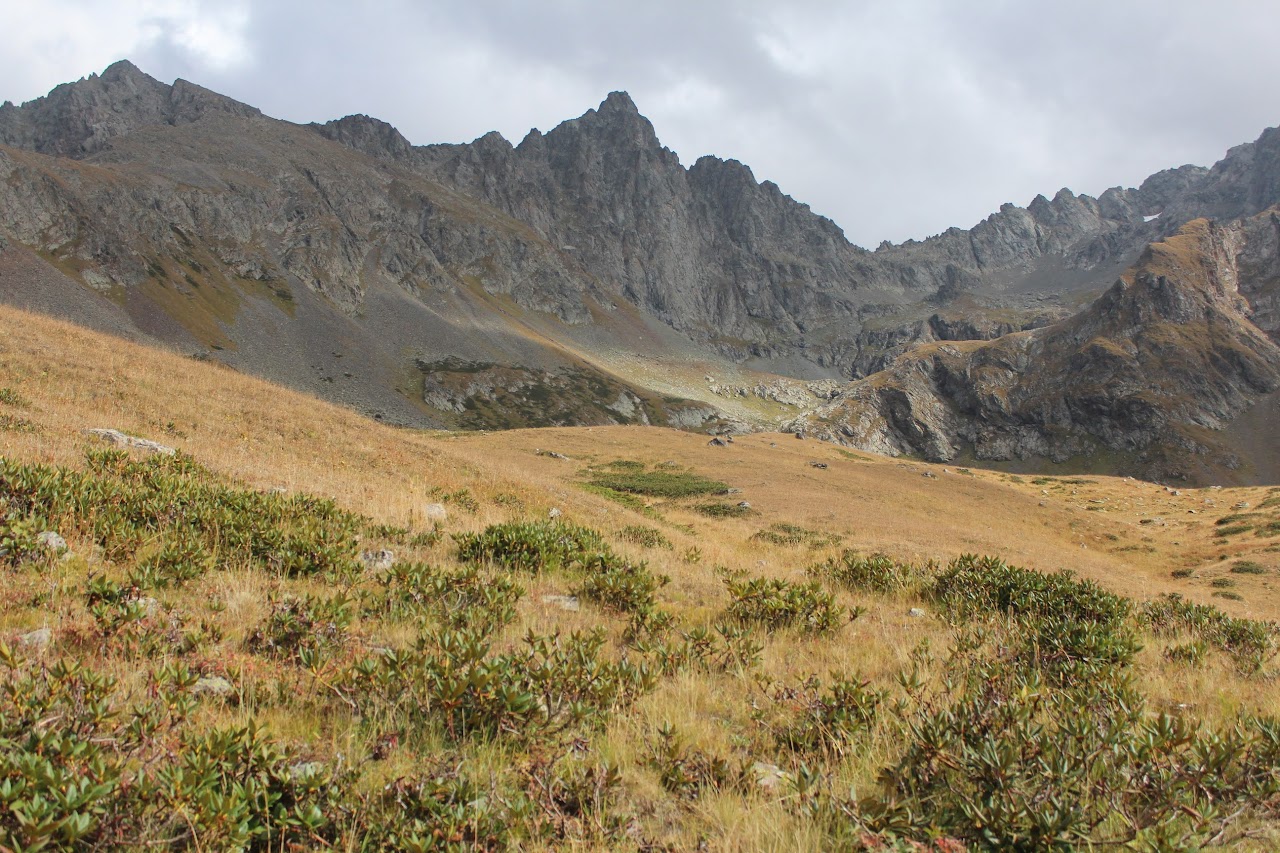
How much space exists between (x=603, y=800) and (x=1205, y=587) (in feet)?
104

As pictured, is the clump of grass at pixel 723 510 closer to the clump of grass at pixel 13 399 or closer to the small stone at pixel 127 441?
the small stone at pixel 127 441

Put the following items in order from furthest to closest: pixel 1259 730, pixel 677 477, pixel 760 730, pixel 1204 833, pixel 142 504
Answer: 1. pixel 677 477
2. pixel 142 504
3. pixel 760 730
4. pixel 1259 730
5. pixel 1204 833

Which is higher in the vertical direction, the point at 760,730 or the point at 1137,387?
the point at 1137,387

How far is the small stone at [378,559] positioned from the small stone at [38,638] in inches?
147

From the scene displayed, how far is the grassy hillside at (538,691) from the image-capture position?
3314mm

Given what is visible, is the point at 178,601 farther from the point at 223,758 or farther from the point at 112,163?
the point at 112,163

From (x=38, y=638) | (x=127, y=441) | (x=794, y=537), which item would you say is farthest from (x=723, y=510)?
(x=38, y=638)

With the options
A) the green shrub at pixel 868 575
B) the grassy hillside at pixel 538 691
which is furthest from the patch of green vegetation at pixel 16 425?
the green shrub at pixel 868 575

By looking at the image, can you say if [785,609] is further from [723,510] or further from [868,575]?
[723,510]

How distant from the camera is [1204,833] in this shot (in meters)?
3.31

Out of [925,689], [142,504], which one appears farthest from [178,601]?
[925,689]

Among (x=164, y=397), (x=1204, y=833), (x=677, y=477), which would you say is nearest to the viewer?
(x=1204, y=833)

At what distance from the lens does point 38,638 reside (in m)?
4.75

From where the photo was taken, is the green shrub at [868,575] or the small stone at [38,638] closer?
the small stone at [38,638]
